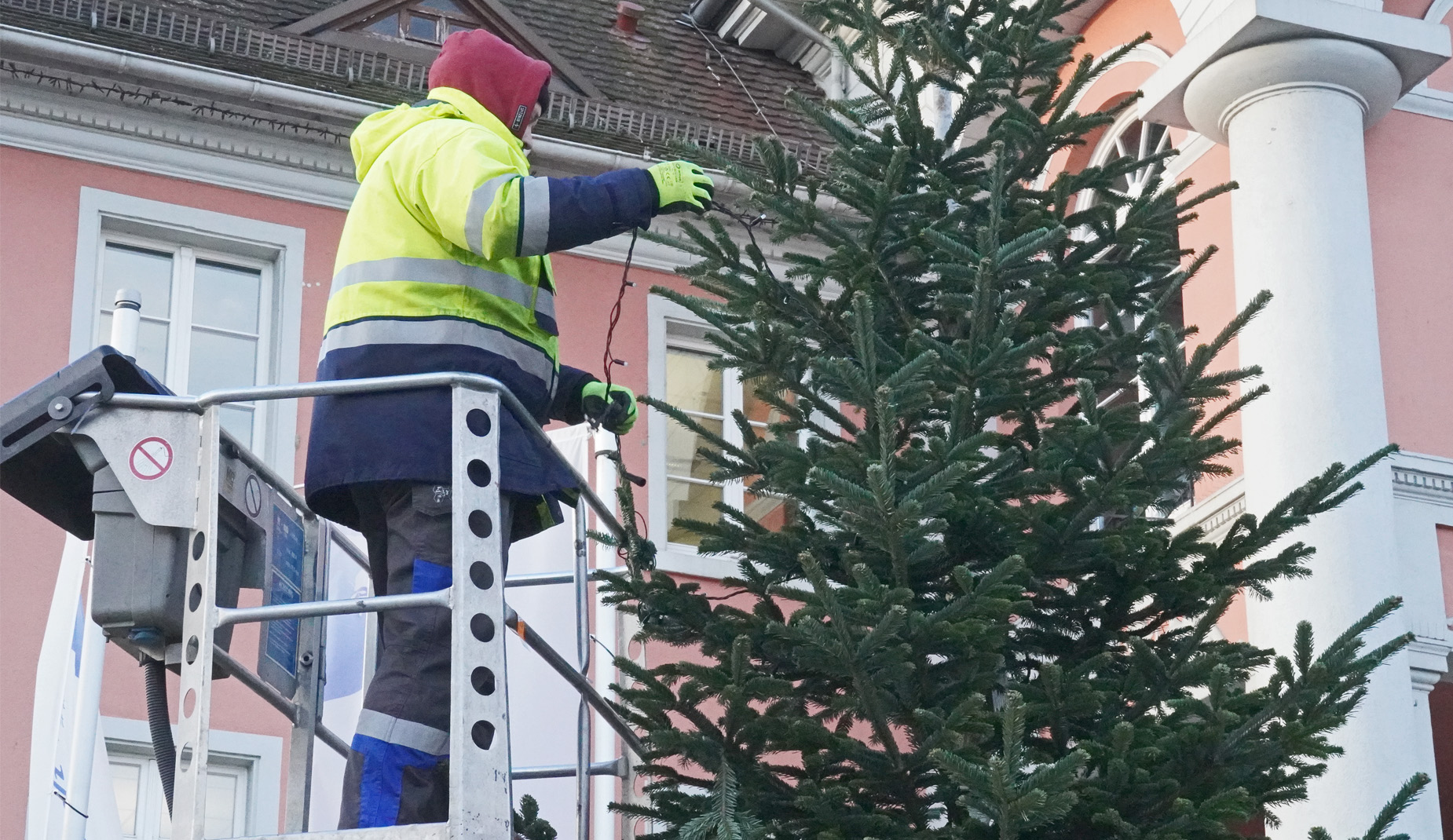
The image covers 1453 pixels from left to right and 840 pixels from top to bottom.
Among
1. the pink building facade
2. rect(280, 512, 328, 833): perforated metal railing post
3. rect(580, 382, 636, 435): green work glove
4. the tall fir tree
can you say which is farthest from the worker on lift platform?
the pink building facade

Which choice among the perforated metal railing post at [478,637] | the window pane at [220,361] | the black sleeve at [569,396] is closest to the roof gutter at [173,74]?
the window pane at [220,361]

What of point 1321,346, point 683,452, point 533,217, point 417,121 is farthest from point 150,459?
point 683,452

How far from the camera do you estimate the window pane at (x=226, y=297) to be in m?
13.1

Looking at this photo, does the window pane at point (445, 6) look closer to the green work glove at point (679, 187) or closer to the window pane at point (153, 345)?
the window pane at point (153, 345)

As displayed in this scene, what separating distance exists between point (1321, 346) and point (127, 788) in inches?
261

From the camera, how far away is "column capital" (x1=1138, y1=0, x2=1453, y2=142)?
11789 millimetres

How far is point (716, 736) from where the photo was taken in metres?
6.39

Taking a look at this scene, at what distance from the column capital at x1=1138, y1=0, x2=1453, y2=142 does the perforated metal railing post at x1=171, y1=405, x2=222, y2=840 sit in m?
7.27

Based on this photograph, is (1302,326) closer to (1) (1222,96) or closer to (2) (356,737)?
(1) (1222,96)

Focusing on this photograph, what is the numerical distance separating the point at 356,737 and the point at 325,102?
7.95 m

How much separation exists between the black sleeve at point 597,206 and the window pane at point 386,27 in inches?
338

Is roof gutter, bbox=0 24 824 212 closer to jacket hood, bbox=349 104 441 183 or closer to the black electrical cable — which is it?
jacket hood, bbox=349 104 441 183

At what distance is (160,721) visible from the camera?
578 centimetres

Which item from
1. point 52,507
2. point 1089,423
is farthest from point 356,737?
point 1089,423
